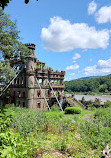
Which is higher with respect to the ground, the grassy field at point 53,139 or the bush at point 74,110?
the grassy field at point 53,139

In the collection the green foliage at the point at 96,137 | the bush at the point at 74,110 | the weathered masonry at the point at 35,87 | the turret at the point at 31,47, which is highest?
the turret at the point at 31,47

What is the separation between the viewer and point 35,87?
28.0 metres

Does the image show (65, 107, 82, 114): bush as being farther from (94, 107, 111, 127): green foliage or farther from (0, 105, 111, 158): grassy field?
(0, 105, 111, 158): grassy field

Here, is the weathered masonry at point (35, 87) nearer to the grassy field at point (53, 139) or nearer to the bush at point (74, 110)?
the bush at point (74, 110)

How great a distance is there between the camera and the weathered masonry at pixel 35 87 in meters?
27.5

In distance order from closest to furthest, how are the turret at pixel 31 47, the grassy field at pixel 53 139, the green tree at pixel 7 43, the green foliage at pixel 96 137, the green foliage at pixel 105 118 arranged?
1. the grassy field at pixel 53 139
2. the green foliage at pixel 96 137
3. the green foliage at pixel 105 118
4. the green tree at pixel 7 43
5. the turret at pixel 31 47

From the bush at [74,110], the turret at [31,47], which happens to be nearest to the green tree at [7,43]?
the turret at [31,47]

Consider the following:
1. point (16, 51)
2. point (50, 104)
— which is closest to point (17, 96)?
point (50, 104)

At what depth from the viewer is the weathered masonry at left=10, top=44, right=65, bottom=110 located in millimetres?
27500

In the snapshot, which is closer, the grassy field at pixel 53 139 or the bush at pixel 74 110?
the grassy field at pixel 53 139

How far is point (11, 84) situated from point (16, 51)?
10318mm

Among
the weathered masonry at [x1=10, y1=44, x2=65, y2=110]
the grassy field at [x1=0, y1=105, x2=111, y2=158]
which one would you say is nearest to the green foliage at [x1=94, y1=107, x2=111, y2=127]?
the grassy field at [x1=0, y1=105, x2=111, y2=158]

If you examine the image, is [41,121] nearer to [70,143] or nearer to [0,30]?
[70,143]

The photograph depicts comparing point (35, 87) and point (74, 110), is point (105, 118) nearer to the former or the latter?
point (74, 110)
